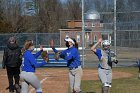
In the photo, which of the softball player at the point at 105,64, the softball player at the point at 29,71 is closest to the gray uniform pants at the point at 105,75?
the softball player at the point at 105,64

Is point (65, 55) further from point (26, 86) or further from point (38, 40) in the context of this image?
point (38, 40)

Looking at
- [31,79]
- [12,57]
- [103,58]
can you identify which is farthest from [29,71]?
[12,57]

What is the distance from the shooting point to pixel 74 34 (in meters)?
49.2

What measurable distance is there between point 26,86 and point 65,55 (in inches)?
68.9

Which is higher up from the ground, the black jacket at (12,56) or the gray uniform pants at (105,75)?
the black jacket at (12,56)

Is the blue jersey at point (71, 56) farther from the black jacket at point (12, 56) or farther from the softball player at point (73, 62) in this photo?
the black jacket at point (12, 56)

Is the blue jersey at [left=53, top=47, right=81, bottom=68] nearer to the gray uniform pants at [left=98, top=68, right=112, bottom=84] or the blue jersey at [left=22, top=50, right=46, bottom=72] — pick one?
the gray uniform pants at [left=98, top=68, right=112, bottom=84]

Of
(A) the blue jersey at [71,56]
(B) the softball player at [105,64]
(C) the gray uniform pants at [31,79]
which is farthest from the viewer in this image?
(B) the softball player at [105,64]

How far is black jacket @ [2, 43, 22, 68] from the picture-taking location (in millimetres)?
13711

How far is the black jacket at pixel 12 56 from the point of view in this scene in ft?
45.0

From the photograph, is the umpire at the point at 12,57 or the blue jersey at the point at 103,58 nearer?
the blue jersey at the point at 103,58

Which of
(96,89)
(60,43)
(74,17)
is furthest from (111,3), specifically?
(74,17)

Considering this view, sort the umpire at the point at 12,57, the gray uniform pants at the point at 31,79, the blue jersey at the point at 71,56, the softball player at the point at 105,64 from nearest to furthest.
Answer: the gray uniform pants at the point at 31,79 < the blue jersey at the point at 71,56 < the softball player at the point at 105,64 < the umpire at the point at 12,57

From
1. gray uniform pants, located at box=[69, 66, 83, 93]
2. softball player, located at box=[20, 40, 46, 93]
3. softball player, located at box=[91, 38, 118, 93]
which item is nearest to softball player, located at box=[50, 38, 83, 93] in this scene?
gray uniform pants, located at box=[69, 66, 83, 93]
